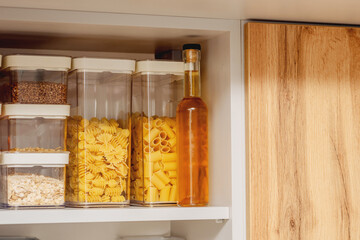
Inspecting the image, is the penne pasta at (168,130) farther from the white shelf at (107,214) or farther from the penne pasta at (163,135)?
the white shelf at (107,214)

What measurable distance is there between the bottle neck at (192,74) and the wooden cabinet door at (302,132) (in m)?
0.13

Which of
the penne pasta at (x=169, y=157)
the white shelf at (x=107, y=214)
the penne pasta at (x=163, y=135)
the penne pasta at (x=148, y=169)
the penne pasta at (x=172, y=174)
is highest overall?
the penne pasta at (x=163, y=135)

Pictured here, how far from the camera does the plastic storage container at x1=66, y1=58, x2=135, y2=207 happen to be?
117 cm

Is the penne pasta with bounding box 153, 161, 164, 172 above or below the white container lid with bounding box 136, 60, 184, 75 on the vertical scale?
below

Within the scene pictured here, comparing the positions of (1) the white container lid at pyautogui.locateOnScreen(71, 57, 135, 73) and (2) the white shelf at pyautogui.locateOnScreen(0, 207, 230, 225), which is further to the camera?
(1) the white container lid at pyautogui.locateOnScreen(71, 57, 135, 73)

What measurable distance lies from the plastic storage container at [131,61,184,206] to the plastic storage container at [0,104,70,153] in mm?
170

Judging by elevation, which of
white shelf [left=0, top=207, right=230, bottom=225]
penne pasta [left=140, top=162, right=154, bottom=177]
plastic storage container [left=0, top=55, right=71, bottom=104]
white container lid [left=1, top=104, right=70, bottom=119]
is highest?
plastic storage container [left=0, top=55, right=71, bottom=104]

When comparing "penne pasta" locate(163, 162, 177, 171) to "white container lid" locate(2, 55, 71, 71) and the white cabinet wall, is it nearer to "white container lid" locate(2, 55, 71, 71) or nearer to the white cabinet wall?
the white cabinet wall

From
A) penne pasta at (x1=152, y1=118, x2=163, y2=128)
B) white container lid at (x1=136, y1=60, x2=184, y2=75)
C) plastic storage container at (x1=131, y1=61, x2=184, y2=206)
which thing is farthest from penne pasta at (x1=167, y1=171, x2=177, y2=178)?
white container lid at (x1=136, y1=60, x2=184, y2=75)

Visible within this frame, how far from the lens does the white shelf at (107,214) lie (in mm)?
1065

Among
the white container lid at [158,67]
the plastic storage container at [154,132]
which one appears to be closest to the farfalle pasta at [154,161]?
the plastic storage container at [154,132]

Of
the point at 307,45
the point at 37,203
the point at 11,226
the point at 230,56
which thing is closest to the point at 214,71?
the point at 230,56

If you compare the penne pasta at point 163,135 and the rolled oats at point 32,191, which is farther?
the penne pasta at point 163,135

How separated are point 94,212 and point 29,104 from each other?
10.6 inches
